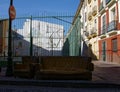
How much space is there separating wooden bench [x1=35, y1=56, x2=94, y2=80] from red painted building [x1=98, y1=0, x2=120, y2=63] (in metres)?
19.6

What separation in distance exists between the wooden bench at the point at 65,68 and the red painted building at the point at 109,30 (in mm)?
19568

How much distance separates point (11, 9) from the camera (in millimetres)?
13320

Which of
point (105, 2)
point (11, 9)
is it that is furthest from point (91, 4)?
point (11, 9)

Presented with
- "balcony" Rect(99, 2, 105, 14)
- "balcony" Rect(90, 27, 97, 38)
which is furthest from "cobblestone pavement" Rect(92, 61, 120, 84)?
"balcony" Rect(90, 27, 97, 38)

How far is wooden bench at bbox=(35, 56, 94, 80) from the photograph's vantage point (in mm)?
11734

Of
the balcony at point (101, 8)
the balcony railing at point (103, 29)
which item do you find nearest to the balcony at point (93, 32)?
the balcony railing at point (103, 29)

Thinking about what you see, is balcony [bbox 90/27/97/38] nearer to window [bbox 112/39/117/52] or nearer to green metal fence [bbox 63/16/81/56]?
window [bbox 112/39/117/52]

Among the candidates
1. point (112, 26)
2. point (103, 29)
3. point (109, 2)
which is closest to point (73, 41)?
point (112, 26)

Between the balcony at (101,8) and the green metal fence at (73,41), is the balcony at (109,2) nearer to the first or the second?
the balcony at (101,8)

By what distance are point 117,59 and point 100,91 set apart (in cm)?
2243

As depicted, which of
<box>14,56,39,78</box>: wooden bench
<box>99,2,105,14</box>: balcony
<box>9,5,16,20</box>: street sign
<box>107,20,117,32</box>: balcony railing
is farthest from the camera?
<box>99,2,105,14</box>: balcony

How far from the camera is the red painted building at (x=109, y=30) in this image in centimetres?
3231

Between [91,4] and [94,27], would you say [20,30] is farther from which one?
[91,4]

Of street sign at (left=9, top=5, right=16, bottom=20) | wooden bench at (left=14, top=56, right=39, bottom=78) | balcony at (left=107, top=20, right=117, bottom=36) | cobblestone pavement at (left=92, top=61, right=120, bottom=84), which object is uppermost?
balcony at (left=107, top=20, right=117, bottom=36)
